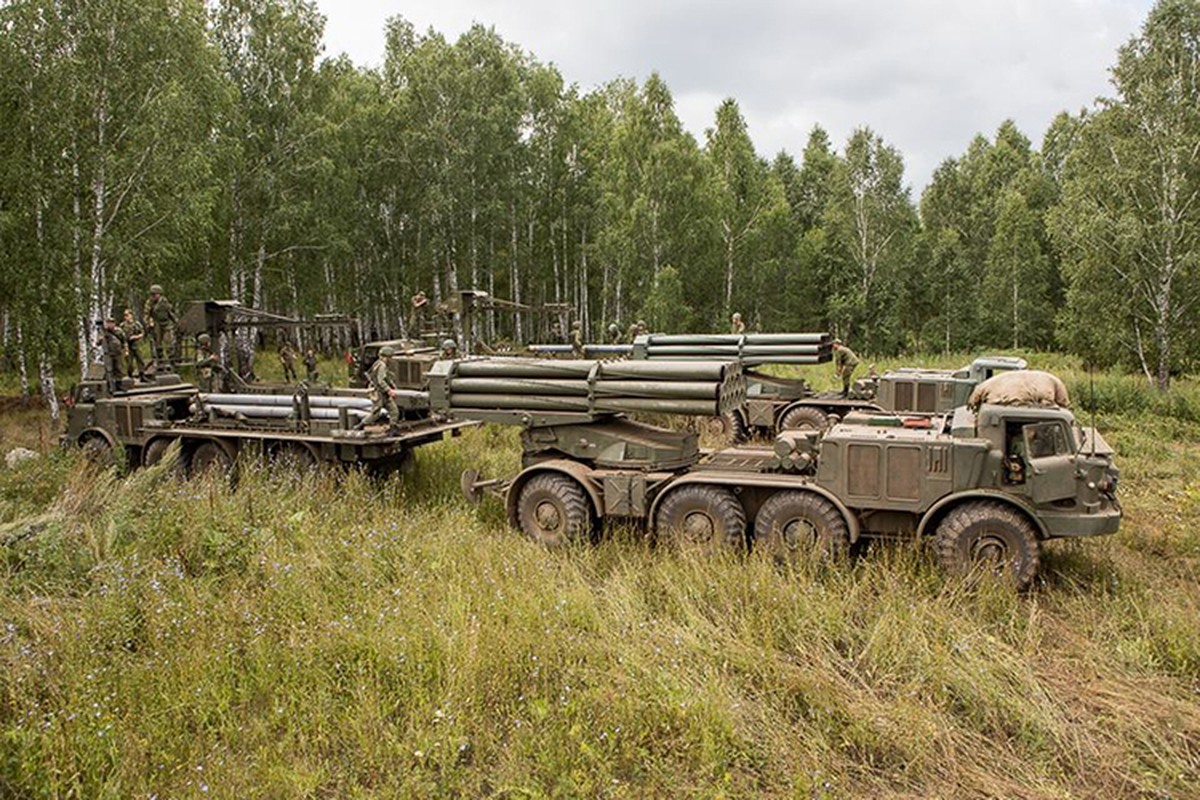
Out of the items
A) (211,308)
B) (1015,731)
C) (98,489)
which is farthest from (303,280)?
(1015,731)

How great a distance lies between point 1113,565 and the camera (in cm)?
758

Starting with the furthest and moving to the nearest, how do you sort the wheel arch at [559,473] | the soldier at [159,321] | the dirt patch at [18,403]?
1. the dirt patch at [18,403]
2. the soldier at [159,321]
3. the wheel arch at [559,473]

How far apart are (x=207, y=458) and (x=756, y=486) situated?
7.83 meters

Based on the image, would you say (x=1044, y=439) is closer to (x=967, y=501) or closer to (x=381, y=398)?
(x=967, y=501)

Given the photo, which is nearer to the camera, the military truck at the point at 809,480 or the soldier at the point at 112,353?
the military truck at the point at 809,480

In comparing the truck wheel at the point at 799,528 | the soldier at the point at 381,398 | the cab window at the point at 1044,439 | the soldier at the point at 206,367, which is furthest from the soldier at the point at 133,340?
the cab window at the point at 1044,439

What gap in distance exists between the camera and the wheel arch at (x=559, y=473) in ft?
27.1

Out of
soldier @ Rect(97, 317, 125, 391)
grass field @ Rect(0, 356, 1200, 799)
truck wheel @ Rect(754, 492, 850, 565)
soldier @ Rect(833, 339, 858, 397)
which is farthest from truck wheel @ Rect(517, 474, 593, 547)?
soldier @ Rect(833, 339, 858, 397)

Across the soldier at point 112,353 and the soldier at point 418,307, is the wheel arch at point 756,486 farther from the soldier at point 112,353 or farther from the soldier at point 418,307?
the soldier at point 112,353

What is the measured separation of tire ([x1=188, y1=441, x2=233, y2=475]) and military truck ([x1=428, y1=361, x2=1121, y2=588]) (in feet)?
12.5

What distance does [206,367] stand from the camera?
40.8 ft

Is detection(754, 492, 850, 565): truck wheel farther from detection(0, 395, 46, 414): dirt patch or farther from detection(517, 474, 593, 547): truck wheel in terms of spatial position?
detection(0, 395, 46, 414): dirt patch

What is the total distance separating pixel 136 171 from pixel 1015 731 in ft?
57.5

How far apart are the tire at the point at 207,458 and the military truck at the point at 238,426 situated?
1 cm
